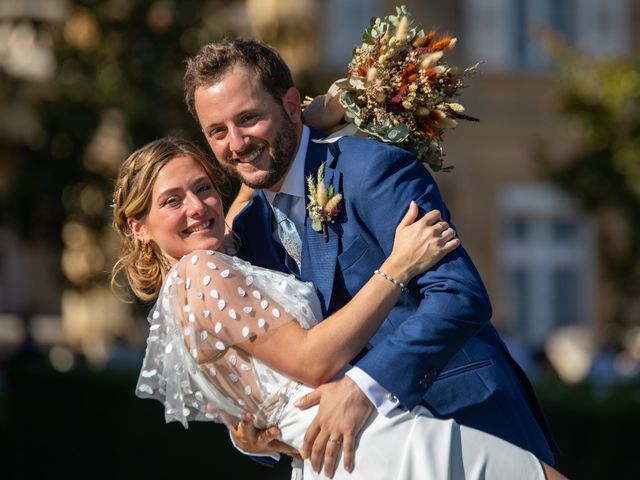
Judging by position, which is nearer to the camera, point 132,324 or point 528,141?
point 132,324

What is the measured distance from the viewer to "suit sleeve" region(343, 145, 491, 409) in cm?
346

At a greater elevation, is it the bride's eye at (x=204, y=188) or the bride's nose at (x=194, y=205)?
the bride's eye at (x=204, y=188)

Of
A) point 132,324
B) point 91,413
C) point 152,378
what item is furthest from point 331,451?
point 132,324

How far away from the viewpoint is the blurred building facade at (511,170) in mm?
19188

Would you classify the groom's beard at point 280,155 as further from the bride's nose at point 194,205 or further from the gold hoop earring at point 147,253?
the gold hoop earring at point 147,253

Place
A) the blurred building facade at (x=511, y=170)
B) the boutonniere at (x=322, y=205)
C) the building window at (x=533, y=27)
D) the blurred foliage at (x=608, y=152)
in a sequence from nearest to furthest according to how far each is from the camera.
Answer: the boutonniere at (x=322, y=205), the blurred foliage at (x=608, y=152), the blurred building facade at (x=511, y=170), the building window at (x=533, y=27)

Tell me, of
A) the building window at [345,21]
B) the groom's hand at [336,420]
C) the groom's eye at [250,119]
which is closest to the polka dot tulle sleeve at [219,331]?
the groom's hand at [336,420]

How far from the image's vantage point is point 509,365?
12.3 ft

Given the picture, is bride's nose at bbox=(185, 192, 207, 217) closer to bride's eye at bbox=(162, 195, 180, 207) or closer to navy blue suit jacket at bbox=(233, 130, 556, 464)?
bride's eye at bbox=(162, 195, 180, 207)

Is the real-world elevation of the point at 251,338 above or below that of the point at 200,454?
above

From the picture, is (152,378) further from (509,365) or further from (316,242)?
(509,365)

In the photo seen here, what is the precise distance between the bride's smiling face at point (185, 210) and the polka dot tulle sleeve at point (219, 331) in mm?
162

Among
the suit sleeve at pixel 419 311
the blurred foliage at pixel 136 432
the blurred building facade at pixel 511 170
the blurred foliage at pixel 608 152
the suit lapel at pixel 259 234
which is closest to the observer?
the suit sleeve at pixel 419 311

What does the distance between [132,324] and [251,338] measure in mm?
13650
